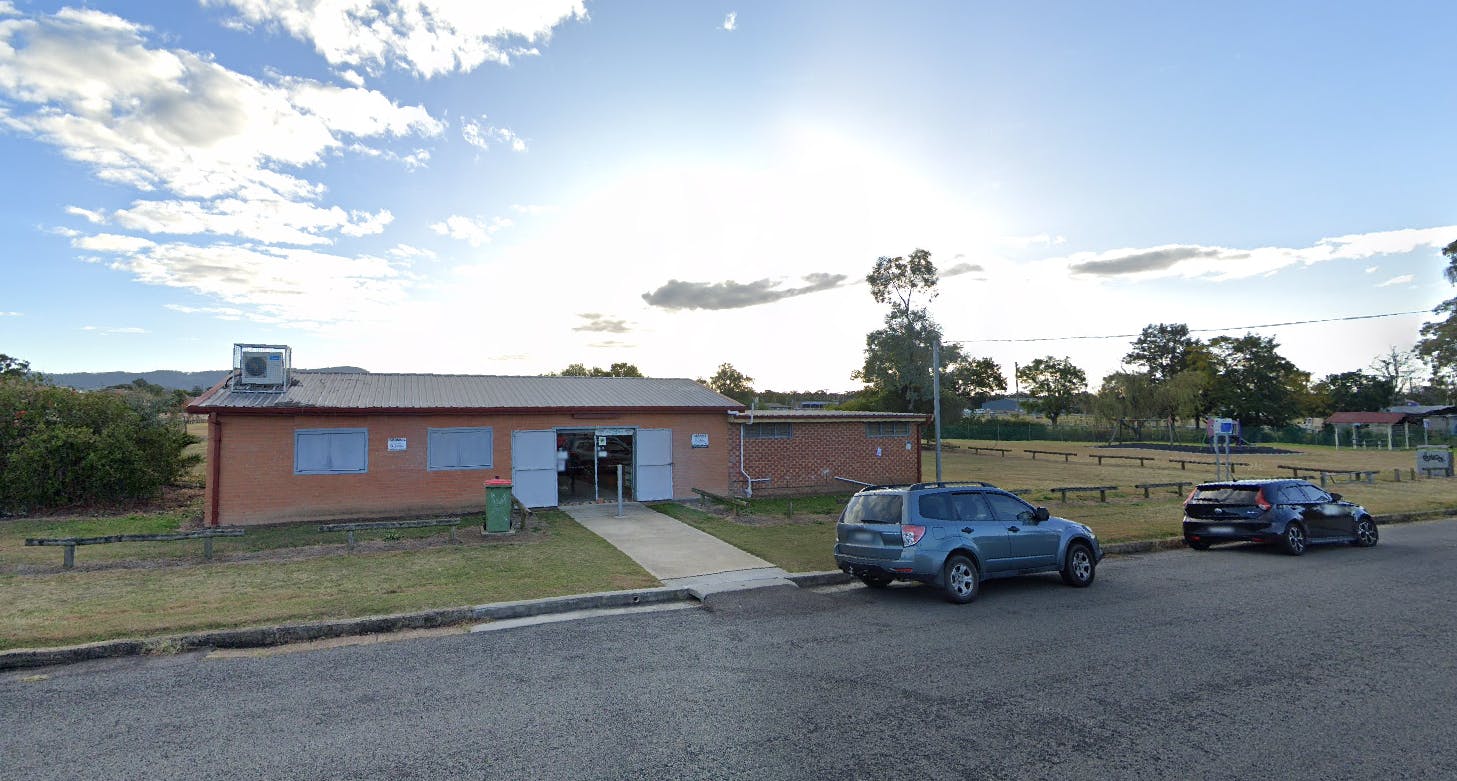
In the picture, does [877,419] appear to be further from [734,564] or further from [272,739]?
[272,739]

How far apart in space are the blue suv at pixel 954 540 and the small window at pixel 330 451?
1219cm

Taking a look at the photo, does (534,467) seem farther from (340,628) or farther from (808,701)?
(808,701)

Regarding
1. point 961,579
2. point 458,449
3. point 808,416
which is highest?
point 808,416

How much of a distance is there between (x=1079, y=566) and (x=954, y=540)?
2319 millimetres

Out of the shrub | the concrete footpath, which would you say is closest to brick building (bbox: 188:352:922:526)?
the concrete footpath

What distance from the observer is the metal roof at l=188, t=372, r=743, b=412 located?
16552mm

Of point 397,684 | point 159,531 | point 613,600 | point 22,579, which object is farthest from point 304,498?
point 397,684

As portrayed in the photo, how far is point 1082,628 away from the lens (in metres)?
7.72

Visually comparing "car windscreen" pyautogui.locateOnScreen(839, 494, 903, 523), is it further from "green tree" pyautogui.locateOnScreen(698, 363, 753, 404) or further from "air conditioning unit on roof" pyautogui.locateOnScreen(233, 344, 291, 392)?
"green tree" pyautogui.locateOnScreen(698, 363, 753, 404)

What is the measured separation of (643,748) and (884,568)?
205 inches

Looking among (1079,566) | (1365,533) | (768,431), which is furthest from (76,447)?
(1365,533)

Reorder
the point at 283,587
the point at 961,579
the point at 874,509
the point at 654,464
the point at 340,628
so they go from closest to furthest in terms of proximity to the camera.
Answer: the point at 340,628, the point at 961,579, the point at 283,587, the point at 874,509, the point at 654,464

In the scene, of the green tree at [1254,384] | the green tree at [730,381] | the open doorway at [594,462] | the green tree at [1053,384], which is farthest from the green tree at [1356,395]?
the open doorway at [594,462]

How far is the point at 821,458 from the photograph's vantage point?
21453 millimetres
